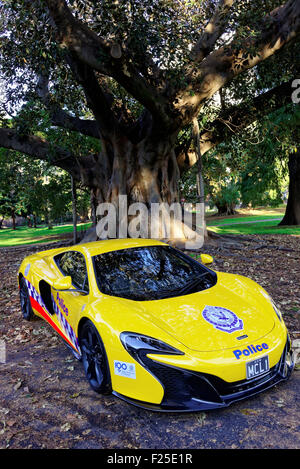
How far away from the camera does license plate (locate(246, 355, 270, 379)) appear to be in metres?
2.64

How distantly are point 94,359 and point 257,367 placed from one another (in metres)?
1.47

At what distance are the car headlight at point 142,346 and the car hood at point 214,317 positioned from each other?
136 millimetres

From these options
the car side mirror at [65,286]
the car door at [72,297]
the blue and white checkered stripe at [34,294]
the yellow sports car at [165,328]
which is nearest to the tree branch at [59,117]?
the blue and white checkered stripe at [34,294]

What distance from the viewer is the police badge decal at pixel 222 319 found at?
2920mm

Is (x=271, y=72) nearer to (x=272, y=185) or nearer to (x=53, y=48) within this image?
(x=53, y=48)

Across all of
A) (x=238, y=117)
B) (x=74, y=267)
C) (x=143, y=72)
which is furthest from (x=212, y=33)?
(x=74, y=267)

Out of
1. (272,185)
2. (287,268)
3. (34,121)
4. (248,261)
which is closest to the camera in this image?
(287,268)

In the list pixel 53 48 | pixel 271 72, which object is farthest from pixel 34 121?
pixel 271 72

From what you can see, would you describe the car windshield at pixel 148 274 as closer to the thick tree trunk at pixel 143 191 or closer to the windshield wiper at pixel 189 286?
the windshield wiper at pixel 189 286

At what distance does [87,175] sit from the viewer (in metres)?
12.7

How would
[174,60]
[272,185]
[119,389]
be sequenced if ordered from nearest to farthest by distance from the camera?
[119,389] → [174,60] → [272,185]

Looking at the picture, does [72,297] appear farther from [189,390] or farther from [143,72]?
[143,72]

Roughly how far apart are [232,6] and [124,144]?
487 cm

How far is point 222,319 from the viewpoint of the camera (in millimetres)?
3020
